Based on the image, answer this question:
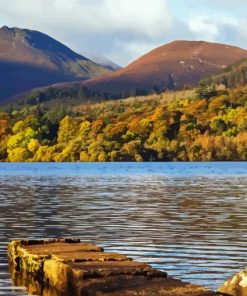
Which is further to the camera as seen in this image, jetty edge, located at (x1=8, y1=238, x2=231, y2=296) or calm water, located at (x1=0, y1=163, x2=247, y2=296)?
calm water, located at (x1=0, y1=163, x2=247, y2=296)

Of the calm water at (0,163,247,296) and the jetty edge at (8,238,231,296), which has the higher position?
the jetty edge at (8,238,231,296)

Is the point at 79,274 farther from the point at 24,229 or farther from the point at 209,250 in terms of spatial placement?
the point at 24,229

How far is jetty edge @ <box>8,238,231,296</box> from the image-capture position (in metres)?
21.8

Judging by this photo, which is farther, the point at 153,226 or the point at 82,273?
the point at 153,226

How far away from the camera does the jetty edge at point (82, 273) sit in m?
21.8

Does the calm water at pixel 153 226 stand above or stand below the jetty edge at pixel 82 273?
below

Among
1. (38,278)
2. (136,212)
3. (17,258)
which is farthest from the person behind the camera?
(136,212)

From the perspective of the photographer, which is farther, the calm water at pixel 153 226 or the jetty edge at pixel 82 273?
the calm water at pixel 153 226

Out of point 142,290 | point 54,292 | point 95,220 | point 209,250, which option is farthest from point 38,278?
point 95,220

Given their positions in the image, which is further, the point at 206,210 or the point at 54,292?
the point at 206,210

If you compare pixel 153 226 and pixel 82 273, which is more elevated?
pixel 82 273

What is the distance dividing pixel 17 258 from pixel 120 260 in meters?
5.08

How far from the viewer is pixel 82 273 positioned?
78.7 ft

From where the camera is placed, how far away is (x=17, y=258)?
30.5 m
